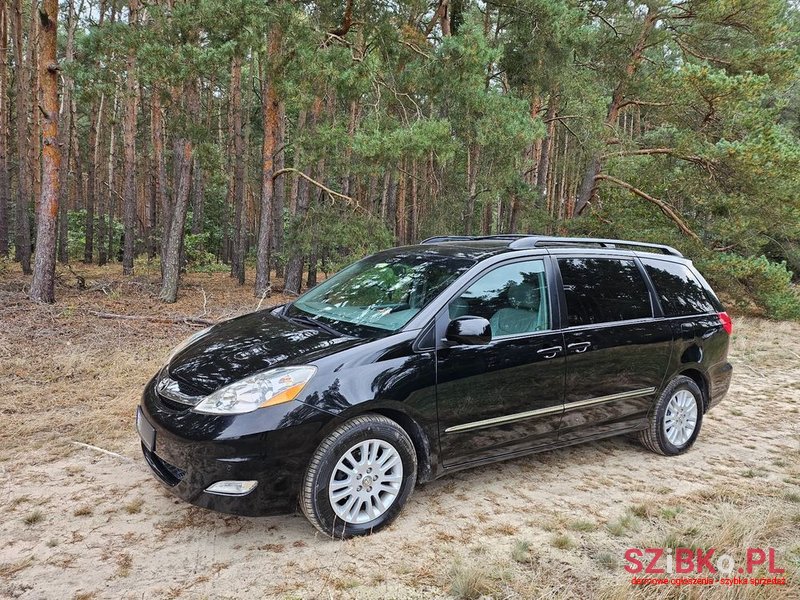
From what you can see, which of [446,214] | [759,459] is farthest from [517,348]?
[446,214]

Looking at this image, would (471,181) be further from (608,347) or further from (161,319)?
(608,347)

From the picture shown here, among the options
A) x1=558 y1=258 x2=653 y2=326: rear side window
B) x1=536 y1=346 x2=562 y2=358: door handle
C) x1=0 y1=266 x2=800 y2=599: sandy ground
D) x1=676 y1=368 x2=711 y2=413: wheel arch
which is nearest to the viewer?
x1=0 y1=266 x2=800 y2=599: sandy ground

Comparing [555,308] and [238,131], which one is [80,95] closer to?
[238,131]

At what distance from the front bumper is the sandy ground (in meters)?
0.33

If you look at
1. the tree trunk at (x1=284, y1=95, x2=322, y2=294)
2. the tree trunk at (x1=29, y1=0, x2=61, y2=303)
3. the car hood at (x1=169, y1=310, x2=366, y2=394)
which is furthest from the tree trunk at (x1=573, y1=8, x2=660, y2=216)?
the car hood at (x1=169, y1=310, x2=366, y2=394)

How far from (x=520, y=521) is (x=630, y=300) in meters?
2.06

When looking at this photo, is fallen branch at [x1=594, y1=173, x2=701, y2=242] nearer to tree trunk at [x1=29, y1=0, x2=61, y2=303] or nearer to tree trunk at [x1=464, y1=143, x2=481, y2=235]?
tree trunk at [x1=464, y1=143, x2=481, y2=235]

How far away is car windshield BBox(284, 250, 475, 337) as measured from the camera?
3637mm

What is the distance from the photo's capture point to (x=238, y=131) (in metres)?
19.3

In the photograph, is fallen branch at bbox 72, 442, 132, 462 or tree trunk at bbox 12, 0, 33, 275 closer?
fallen branch at bbox 72, 442, 132, 462

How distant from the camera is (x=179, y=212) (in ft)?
41.5

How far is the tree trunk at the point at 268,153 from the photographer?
12.1m

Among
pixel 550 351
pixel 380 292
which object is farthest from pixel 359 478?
pixel 550 351

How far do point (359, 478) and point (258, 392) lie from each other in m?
0.78
